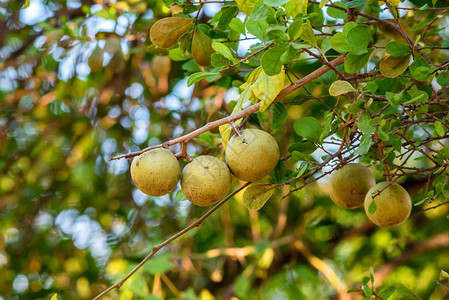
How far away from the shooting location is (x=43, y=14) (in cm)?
279

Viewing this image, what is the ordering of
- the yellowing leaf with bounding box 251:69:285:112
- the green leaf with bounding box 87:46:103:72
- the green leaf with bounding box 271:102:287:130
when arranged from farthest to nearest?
the green leaf with bounding box 87:46:103:72 → the green leaf with bounding box 271:102:287:130 → the yellowing leaf with bounding box 251:69:285:112

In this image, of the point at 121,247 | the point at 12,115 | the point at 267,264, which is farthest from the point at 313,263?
the point at 12,115

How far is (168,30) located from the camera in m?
1.15

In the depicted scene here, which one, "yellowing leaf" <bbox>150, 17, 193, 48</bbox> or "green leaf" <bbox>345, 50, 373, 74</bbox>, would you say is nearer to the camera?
"green leaf" <bbox>345, 50, 373, 74</bbox>

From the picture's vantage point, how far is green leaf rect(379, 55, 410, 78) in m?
1.00

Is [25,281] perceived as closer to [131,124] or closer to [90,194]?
[90,194]

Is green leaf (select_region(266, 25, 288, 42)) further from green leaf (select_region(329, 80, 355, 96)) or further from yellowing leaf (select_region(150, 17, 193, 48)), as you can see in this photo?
yellowing leaf (select_region(150, 17, 193, 48))

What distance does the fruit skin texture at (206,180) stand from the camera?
0.97 metres

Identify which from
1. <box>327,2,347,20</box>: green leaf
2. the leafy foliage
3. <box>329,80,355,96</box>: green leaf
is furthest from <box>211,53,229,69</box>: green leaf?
the leafy foliage

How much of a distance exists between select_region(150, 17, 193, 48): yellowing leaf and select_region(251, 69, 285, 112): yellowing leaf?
0.29m

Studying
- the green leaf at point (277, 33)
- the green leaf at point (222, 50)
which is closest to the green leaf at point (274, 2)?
the green leaf at point (277, 33)

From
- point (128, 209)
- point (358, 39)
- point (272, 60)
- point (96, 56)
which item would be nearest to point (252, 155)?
point (272, 60)

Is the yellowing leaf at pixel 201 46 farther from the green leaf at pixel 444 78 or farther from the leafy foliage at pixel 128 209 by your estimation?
the leafy foliage at pixel 128 209

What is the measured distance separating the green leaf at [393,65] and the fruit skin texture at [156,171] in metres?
0.46
